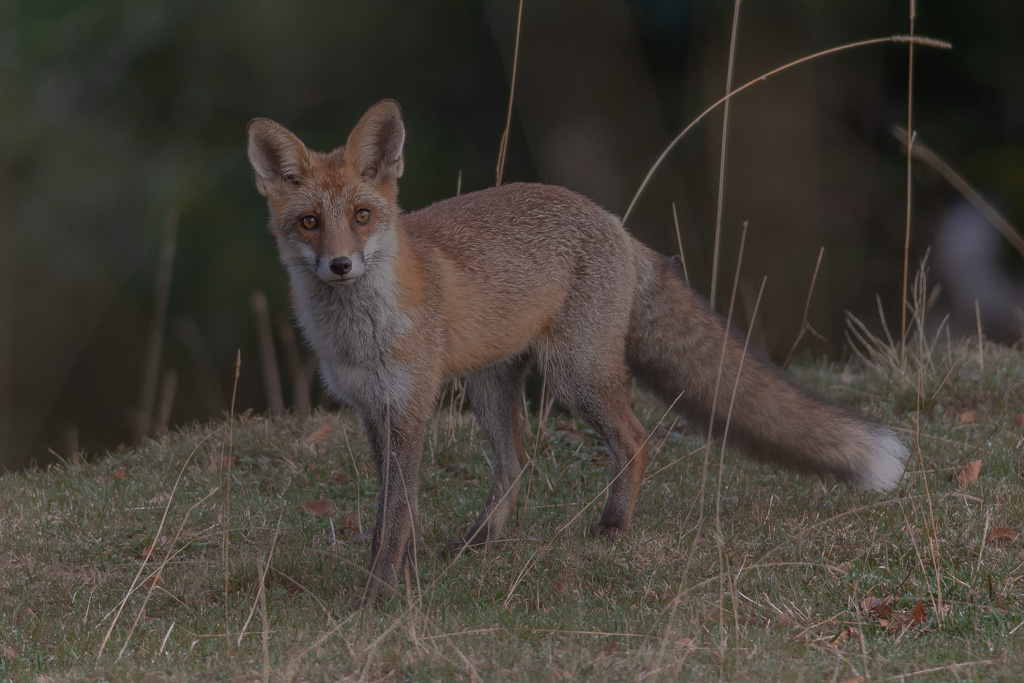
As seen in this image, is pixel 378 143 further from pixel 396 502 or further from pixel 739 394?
pixel 739 394

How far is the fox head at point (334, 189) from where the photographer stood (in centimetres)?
408

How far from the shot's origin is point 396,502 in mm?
4281

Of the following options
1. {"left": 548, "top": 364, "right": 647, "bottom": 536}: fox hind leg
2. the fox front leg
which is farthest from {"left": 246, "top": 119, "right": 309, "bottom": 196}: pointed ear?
{"left": 548, "top": 364, "right": 647, "bottom": 536}: fox hind leg

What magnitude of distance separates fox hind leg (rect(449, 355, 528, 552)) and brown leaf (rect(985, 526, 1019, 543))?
6.73 feet

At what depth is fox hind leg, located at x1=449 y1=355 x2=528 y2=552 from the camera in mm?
5070

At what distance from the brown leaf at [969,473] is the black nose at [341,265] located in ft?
9.89

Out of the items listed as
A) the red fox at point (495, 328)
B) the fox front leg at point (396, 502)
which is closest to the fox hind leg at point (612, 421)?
the red fox at point (495, 328)

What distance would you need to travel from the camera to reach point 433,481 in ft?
18.4

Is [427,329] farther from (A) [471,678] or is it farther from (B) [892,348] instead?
(B) [892,348]

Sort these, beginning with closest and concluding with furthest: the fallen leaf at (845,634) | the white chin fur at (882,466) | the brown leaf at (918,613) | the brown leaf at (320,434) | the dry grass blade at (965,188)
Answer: the fallen leaf at (845,634)
the brown leaf at (918,613)
the dry grass blade at (965,188)
the white chin fur at (882,466)
the brown leaf at (320,434)

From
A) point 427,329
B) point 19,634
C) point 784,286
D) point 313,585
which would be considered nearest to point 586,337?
point 427,329

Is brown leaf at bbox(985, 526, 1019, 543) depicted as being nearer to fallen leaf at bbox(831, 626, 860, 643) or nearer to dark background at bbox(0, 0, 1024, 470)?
fallen leaf at bbox(831, 626, 860, 643)

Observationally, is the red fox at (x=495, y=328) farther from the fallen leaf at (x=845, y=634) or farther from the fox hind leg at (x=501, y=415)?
the fallen leaf at (x=845, y=634)

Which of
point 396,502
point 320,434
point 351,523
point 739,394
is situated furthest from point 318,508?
point 739,394
